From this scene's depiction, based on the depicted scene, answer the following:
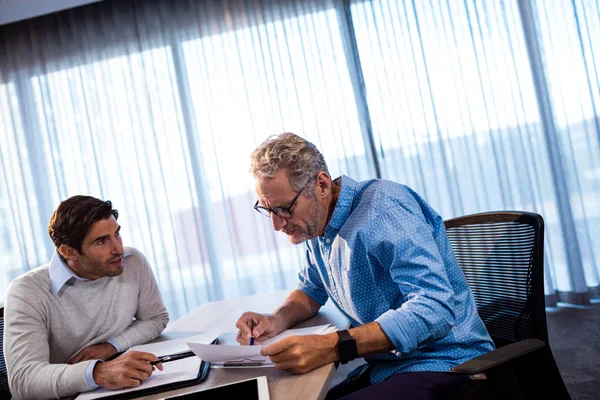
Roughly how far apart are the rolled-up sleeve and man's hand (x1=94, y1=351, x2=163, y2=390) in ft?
1.95

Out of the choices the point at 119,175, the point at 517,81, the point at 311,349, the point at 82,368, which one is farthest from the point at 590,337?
the point at 119,175

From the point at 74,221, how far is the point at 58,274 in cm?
18

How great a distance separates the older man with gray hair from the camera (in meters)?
1.15

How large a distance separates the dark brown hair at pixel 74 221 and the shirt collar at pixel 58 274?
0.18 feet

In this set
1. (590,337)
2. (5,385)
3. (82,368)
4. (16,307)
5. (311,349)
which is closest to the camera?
(311,349)

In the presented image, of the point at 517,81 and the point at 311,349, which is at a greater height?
the point at 517,81

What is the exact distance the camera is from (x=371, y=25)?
12.5 ft

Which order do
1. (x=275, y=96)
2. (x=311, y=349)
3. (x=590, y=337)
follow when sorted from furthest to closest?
1. (x=275, y=96)
2. (x=590, y=337)
3. (x=311, y=349)

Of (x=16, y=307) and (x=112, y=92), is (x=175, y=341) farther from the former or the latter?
(x=112, y=92)

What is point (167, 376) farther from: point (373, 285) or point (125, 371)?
point (373, 285)

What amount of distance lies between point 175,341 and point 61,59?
3.48 m

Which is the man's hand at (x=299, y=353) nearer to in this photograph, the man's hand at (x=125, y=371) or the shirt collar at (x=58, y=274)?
the man's hand at (x=125, y=371)

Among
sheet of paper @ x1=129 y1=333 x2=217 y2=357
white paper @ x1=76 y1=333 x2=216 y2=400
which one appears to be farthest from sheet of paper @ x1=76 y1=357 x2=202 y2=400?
sheet of paper @ x1=129 y1=333 x2=217 y2=357

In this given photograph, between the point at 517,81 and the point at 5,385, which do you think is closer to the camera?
the point at 5,385
